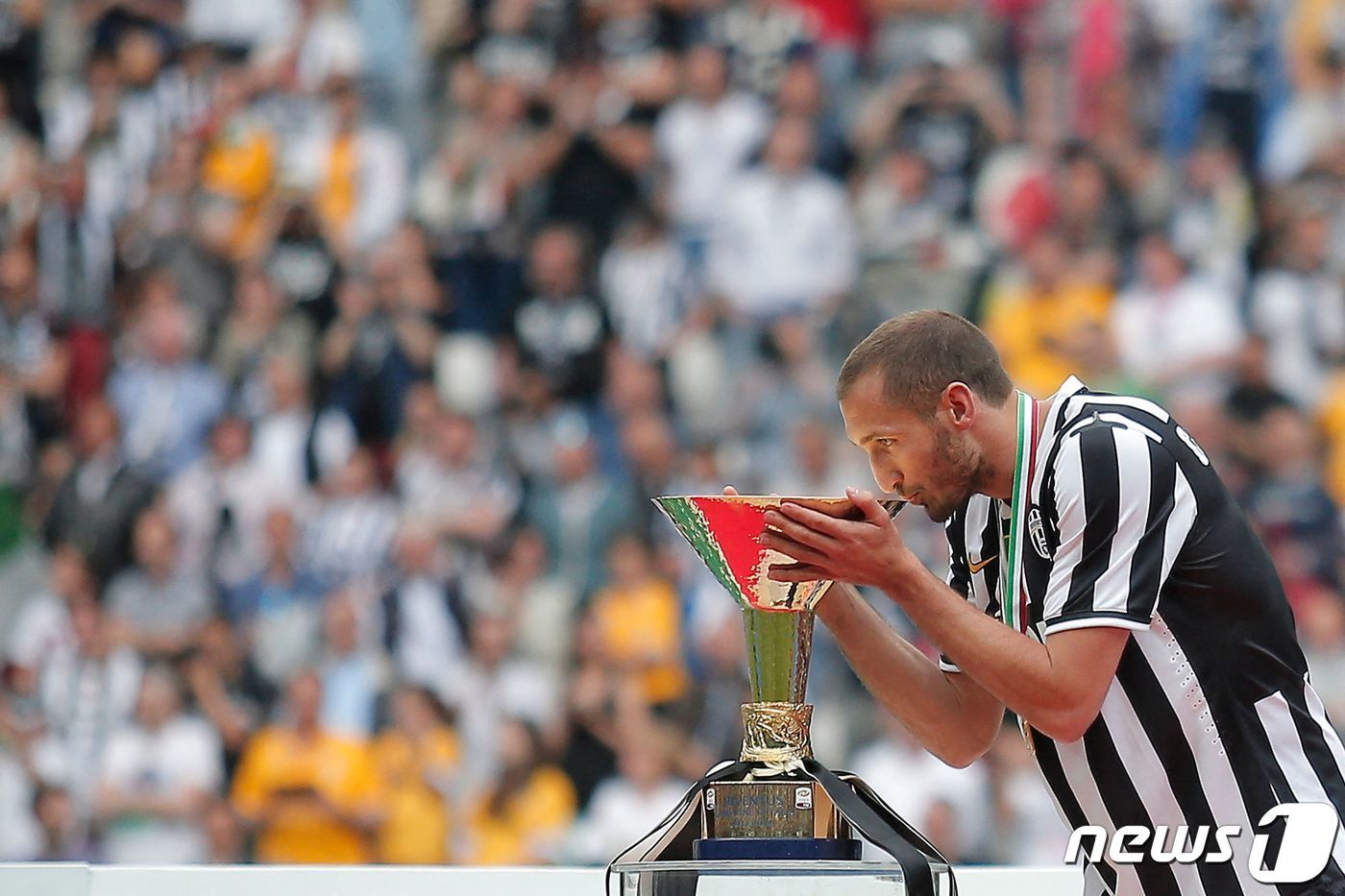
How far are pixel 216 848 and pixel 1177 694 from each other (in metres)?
4.63

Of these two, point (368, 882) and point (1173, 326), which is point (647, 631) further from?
point (368, 882)

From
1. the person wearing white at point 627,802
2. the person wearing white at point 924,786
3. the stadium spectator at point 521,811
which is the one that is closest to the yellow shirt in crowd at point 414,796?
the stadium spectator at point 521,811

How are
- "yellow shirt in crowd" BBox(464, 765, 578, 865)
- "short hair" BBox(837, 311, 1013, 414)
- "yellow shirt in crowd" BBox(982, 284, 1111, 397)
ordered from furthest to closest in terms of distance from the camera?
"yellow shirt in crowd" BBox(982, 284, 1111, 397), "yellow shirt in crowd" BBox(464, 765, 578, 865), "short hair" BBox(837, 311, 1013, 414)

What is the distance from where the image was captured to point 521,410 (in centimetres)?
664

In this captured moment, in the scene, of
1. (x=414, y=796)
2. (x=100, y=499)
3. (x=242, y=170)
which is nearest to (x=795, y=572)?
(x=414, y=796)

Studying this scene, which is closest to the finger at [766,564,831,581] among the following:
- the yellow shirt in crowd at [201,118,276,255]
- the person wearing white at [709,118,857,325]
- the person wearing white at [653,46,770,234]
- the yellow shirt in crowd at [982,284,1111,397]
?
the yellow shirt in crowd at [982,284,1111,397]

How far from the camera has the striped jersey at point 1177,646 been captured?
1.92m

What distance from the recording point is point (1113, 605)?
6.16ft

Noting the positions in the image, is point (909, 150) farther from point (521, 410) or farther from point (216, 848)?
point (216, 848)

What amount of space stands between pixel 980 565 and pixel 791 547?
0.51 meters

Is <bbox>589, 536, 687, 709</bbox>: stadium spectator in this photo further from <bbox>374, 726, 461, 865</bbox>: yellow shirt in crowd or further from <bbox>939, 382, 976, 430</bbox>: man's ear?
<bbox>939, 382, 976, 430</bbox>: man's ear

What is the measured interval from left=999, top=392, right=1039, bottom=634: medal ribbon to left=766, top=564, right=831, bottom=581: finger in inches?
13.5

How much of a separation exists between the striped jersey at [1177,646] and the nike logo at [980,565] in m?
0.16

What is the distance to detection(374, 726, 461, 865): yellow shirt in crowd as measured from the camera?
5.84 m
